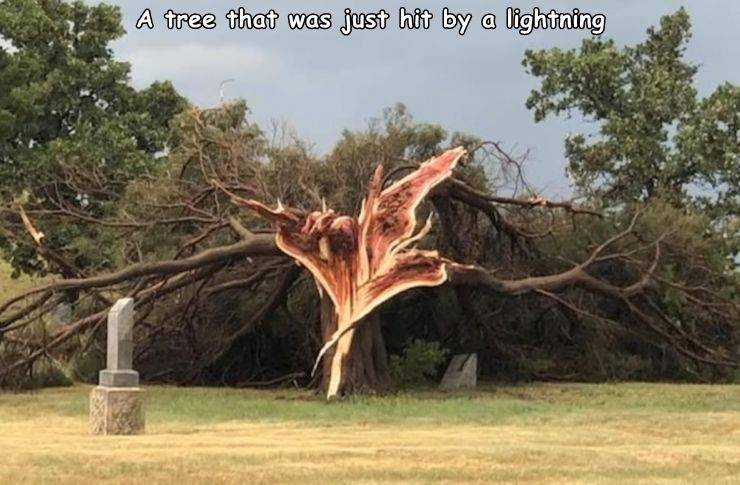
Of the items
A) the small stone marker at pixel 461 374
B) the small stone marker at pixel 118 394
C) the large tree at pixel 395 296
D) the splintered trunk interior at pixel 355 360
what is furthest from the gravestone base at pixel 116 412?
the small stone marker at pixel 461 374

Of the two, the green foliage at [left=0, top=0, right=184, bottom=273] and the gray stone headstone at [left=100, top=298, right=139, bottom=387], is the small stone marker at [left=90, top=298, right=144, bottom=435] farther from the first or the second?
the green foliage at [left=0, top=0, right=184, bottom=273]

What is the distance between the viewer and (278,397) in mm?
21094

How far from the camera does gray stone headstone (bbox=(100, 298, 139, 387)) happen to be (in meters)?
15.1

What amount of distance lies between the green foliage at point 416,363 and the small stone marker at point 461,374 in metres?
0.32

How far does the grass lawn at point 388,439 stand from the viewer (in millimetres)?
10992

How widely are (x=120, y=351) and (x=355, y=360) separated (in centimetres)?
599

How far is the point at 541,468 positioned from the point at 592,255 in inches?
502

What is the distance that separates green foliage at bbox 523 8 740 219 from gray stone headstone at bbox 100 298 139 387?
17.0 meters

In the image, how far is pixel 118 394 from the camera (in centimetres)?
1477

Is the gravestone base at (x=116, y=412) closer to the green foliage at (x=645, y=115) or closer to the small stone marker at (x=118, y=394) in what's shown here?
→ the small stone marker at (x=118, y=394)

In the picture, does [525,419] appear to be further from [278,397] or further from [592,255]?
[592,255]

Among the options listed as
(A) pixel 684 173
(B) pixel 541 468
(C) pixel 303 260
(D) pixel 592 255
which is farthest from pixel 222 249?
(A) pixel 684 173

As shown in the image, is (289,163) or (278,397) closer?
(278,397)

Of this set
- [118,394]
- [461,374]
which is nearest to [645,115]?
[461,374]
